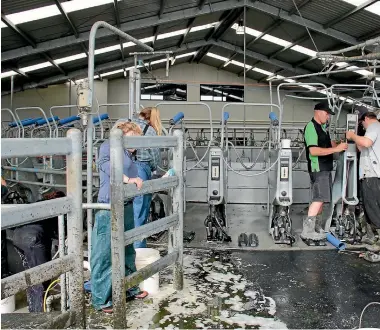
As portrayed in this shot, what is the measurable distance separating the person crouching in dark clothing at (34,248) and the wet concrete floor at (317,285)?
4.87ft

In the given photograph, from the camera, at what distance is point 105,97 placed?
694 inches

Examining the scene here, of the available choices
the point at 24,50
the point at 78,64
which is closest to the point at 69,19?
the point at 24,50

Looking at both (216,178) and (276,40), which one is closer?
(216,178)

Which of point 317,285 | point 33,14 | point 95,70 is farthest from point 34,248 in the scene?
point 95,70

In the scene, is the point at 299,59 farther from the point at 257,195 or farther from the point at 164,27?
the point at 257,195

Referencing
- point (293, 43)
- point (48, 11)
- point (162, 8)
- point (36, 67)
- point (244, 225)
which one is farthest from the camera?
point (36, 67)

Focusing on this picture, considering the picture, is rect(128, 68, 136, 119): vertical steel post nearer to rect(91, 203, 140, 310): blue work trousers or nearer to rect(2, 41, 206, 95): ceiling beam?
rect(91, 203, 140, 310): blue work trousers

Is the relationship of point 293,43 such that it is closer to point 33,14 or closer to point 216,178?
point 33,14

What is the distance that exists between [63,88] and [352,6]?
11.5 meters

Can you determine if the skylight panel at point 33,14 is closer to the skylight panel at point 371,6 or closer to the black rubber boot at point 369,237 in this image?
the skylight panel at point 371,6

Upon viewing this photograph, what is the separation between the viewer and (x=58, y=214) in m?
1.89

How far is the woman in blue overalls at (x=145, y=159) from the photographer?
12.6 feet

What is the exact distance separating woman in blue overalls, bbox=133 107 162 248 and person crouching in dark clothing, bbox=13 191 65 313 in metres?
1.16

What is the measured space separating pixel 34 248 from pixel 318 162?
10.3 feet
